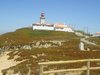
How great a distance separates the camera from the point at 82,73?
52.5ft

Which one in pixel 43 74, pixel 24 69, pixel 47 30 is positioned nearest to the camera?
pixel 43 74

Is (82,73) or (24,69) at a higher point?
(82,73)

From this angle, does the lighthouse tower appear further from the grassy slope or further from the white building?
the grassy slope

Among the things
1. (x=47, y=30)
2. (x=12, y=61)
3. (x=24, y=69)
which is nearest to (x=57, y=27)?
(x=47, y=30)

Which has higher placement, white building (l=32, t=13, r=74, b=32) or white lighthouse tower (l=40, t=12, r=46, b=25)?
white lighthouse tower (l=40, t=12, r=46, b=25)

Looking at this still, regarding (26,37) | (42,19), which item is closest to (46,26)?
(42,19)

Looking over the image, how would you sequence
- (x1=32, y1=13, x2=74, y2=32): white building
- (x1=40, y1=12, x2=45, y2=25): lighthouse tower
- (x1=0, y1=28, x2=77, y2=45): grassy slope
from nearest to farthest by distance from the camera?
(x1=0, y1=28, x2=77, y2=45): grassy slope
(x1=40, y1=12, x2=45, y2=25): lighthouse tower
(x1=32, y1=13, x2=74, y2=32): white building

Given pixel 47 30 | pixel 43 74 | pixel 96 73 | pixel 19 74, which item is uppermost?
pixel 43 74

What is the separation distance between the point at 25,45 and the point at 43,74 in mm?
57138

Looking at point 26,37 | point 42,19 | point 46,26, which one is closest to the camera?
point 26,37

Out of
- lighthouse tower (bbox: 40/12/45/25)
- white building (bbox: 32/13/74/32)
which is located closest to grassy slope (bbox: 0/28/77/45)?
lighthouse tower (bbox: 40/12/45/25)

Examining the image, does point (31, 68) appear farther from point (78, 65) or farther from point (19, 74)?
point (78, 65)

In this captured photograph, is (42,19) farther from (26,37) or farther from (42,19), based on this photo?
(26,37)

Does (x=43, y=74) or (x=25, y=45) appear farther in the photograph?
(x=25, y=45)
